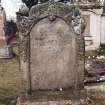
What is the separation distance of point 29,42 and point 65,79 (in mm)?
1317

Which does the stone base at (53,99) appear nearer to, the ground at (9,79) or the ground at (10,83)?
the ground at (10,83)

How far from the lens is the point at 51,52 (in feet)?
29.3

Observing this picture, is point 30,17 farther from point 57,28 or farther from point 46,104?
point 46,104

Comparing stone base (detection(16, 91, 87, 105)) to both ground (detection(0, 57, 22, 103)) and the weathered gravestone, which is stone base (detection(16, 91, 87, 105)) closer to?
the weathered gravestone

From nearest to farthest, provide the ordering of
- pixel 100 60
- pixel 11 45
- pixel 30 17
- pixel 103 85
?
pixel 30 17, pixel 103 85, pixel 100 60, pixel 11 45

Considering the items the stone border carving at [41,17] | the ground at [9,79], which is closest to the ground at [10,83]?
the ground at [9,79]

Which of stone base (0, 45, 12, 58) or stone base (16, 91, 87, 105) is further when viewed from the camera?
stone base (0, 45, 12, 58)

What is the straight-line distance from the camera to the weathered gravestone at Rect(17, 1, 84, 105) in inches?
342

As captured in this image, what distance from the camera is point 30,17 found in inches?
343

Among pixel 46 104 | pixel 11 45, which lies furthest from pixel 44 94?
pixel 11 45

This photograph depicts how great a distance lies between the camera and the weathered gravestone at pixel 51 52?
8.70 meters

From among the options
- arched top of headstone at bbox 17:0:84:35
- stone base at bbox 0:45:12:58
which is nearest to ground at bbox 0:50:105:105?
stone base at bbox 0:45:12:58

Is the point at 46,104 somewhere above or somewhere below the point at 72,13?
below

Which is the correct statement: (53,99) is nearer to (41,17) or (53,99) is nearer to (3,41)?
(41,17)
